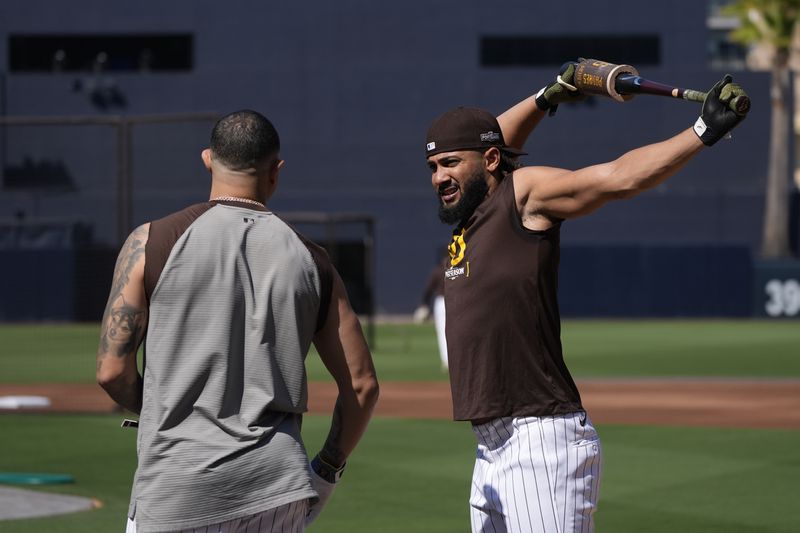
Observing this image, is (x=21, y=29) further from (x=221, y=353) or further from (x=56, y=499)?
(x=221, y=353)

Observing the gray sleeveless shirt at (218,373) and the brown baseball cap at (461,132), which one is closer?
the gray sleeveless shirt at (218,373)

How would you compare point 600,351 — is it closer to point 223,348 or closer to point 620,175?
point 620,175

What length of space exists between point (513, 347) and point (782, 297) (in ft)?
130

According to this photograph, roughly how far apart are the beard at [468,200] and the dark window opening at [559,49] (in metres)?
44.2

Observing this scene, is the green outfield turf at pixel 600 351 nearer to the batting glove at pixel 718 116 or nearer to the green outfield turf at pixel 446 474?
the green outfield turf at pixel 446 474

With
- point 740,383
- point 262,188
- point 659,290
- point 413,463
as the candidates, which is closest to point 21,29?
point 659,290

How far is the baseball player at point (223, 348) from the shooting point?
4.02 metres

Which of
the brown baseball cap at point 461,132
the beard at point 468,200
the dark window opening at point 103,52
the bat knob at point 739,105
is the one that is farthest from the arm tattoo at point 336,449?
the dark window opening at point 103,52

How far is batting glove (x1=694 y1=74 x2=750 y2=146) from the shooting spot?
171 inches

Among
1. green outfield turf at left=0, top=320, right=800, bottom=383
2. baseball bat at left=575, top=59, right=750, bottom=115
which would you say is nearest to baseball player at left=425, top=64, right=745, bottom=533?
baseball bat at left=575, top=59, right=750, bottom=115

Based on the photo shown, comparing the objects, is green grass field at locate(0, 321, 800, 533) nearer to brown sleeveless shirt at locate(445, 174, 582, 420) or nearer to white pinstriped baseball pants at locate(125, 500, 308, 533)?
brown sleeveless shirt at locate(445, 174, 582, 420)

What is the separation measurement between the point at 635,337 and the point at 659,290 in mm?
10245

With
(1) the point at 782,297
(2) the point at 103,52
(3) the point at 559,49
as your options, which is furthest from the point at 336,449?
(2) the point at 103,52

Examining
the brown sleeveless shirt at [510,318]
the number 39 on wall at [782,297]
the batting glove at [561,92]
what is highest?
the batting glove at [561,92]
